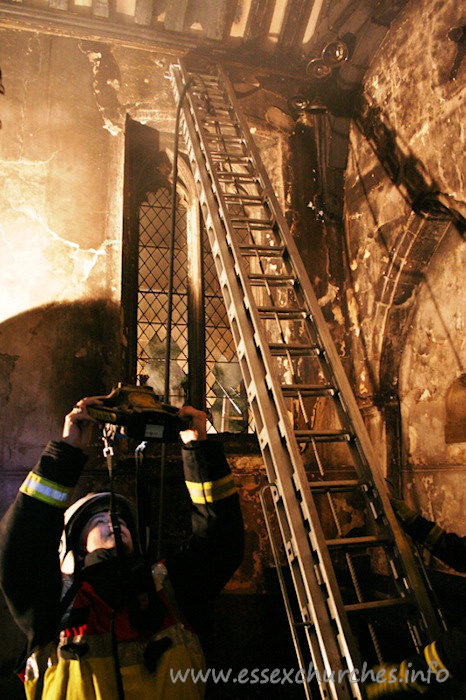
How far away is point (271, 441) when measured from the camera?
2.83m

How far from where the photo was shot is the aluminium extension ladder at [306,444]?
7.68 ft

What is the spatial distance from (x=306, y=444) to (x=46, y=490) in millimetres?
2064

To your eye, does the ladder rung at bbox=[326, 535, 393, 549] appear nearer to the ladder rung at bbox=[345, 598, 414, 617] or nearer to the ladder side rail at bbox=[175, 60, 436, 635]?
the ladder side rail at bbox=[175, 60, 436, 635]

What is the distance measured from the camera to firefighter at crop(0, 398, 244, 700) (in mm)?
1984

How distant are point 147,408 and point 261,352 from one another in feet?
3.54

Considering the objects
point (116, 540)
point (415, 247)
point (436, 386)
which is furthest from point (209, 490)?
point (415, 247)

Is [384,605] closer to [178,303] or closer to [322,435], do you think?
[322,435]

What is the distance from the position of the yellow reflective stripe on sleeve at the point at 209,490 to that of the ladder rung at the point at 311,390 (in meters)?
0.86

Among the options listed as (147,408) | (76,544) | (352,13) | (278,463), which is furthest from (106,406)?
(352,13)

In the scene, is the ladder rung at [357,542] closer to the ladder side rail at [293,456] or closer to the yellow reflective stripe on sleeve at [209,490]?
the ladder side rail at [293,456]

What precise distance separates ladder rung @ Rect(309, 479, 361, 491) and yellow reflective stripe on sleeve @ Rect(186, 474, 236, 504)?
1.79 feet

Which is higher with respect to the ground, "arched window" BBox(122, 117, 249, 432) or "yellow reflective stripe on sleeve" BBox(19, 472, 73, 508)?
"arched window" BBox(122, 117, 249, 432)

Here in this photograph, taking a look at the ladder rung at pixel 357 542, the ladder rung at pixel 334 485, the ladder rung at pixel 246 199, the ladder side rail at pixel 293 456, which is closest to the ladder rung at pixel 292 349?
the ladder side rail at pixel 293 456

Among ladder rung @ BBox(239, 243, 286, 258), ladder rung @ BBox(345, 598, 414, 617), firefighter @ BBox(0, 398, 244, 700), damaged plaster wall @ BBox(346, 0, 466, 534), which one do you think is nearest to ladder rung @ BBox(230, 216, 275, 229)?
ladder rung @ BBox(239, 243, 286, 258)
